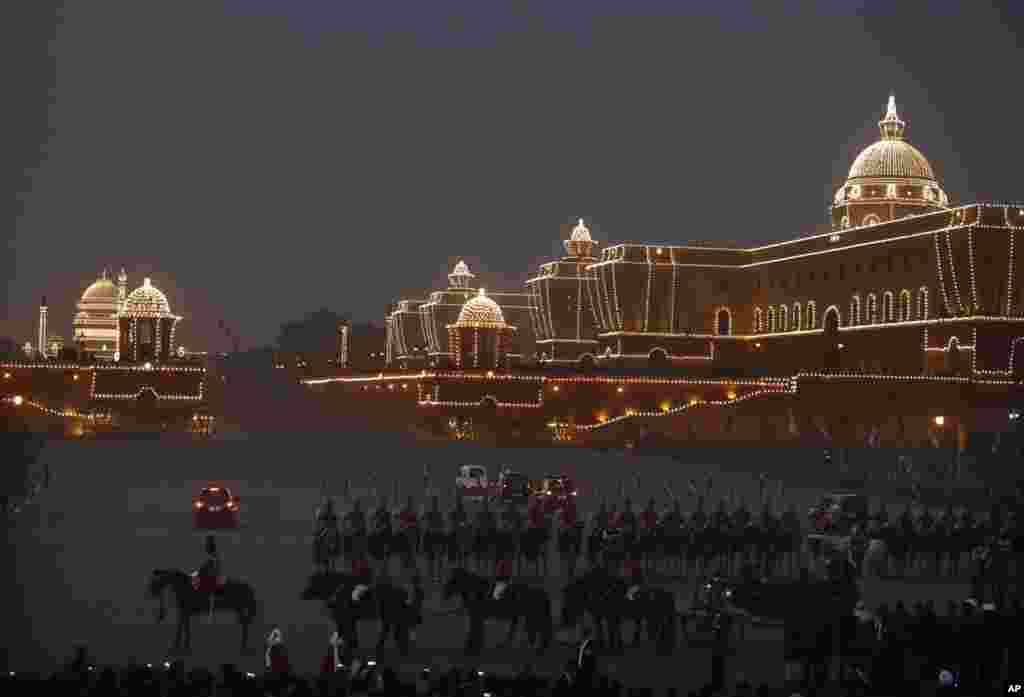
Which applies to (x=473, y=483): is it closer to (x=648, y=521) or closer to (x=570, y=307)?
(x=648, y=521)

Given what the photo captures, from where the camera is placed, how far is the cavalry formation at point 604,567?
3744cm

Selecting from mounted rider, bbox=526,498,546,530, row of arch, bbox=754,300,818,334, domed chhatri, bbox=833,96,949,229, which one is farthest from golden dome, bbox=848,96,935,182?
mounted rider, bbox=526,498,546,530

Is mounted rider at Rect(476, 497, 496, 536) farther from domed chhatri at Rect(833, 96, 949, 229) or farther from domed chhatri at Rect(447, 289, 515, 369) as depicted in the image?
domed chhatri at Rect(833, 96, 949, 229)

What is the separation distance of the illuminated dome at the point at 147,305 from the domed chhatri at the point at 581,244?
3277cm

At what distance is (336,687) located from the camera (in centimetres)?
3038

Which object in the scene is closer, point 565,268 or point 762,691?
point 762,691

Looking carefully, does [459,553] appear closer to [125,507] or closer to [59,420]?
[125,507]

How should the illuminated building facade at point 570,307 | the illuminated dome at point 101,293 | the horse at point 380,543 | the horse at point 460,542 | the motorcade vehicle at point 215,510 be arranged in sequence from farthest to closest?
the illuminated dome at point 101,293 < the illuminated building facade at point 570,307 < the motorcade vehicle at point 215,510 < the horse at point 460,542 < the horse at point 380,543

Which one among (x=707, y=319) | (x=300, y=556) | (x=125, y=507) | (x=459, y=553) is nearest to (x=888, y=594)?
(x=459, y=553)

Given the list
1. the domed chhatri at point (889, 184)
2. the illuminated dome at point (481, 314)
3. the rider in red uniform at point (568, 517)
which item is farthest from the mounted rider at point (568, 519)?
the domed chhatri at point (889, 184)

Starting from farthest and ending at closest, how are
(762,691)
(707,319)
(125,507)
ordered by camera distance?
(707,319) → (125,507) → (762,691)

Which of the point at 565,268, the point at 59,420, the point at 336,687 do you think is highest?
the point at 565,268

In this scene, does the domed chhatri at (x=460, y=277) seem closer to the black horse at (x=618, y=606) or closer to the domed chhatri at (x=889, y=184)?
the domed chhatri at (x=889, y=184)

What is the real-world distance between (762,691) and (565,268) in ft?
349
